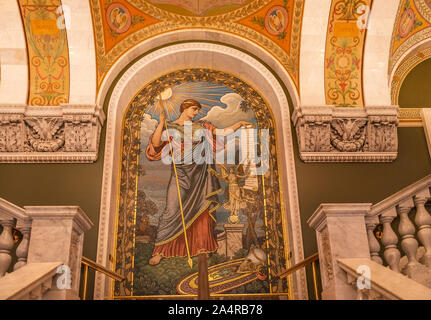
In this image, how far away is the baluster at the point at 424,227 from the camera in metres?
3.99

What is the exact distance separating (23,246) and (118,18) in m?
4.99

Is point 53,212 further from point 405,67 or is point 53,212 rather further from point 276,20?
point 405,67

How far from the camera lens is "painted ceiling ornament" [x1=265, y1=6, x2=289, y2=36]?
7.88 meters

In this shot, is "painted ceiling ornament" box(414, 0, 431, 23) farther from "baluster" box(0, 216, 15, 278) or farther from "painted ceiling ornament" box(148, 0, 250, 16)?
"baluster" box(0, 216, 15, 278)

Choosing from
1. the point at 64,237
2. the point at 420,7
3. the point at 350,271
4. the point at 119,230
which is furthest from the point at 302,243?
the point at 420,7

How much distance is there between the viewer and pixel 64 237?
12.7 feet

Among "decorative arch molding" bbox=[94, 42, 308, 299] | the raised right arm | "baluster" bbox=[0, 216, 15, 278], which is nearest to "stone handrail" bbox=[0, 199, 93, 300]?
"baluster" bbox=[0, 216, 15, 278]

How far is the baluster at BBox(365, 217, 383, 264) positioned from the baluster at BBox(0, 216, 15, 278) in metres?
3.10

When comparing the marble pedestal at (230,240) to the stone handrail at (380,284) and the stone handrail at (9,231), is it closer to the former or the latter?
the stone handrail at (380,284)

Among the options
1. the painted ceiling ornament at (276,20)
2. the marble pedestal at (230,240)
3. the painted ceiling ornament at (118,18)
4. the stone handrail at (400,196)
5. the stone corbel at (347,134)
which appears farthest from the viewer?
the painted ceiling ornament at (276,20)

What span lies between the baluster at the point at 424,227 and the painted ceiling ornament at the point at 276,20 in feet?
15.1

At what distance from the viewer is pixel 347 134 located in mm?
7414

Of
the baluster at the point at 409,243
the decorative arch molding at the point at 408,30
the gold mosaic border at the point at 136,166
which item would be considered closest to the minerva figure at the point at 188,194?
the gold mosaic border at the point at 136,166

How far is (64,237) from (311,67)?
5.35 meters
